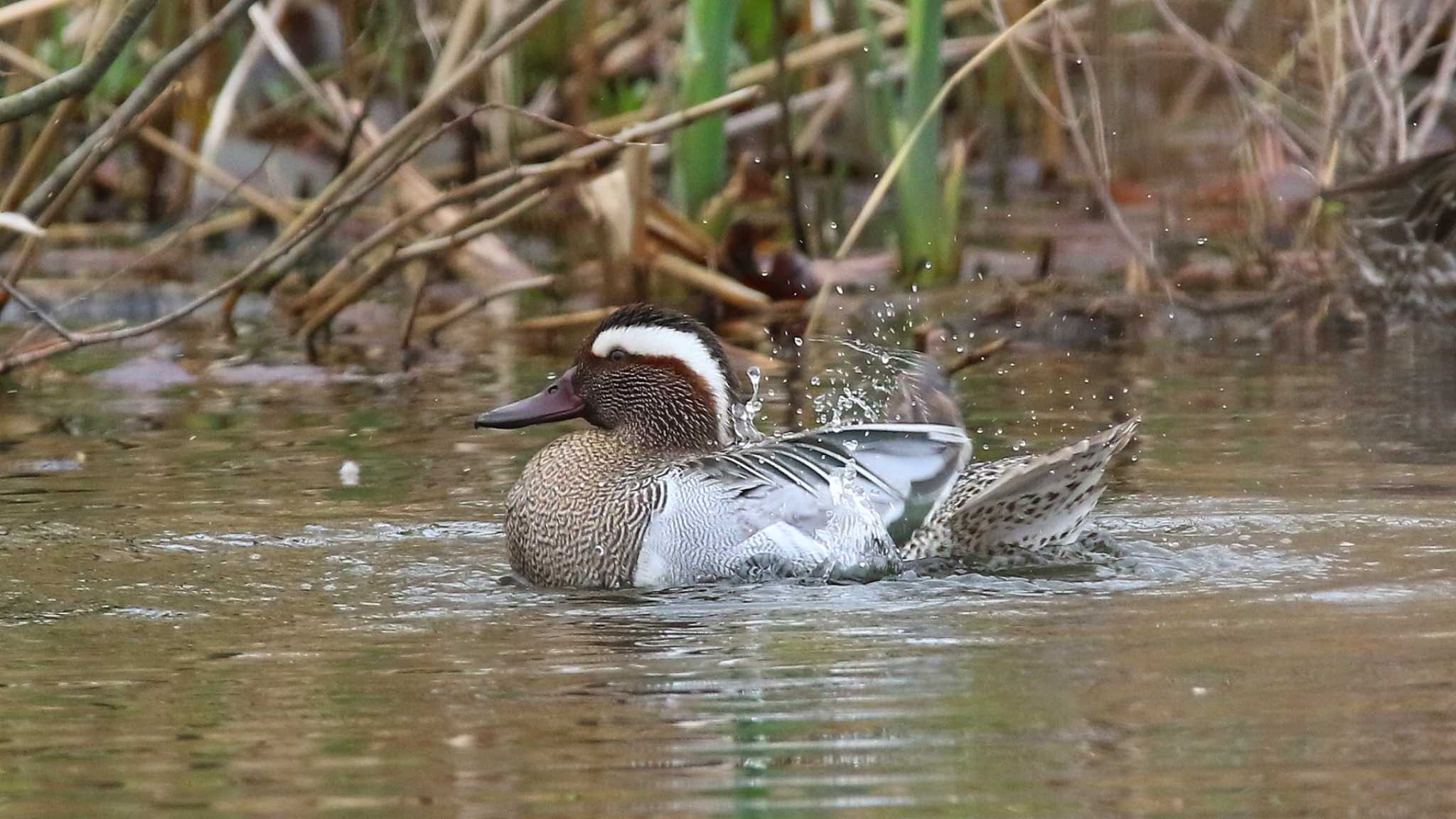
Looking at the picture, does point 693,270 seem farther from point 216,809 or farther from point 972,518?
point 216,809

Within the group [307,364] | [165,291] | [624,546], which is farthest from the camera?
[165,291]

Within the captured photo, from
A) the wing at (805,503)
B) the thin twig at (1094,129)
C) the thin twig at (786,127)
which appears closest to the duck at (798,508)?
the wing at (805,503)

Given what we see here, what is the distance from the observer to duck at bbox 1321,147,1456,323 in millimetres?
8211

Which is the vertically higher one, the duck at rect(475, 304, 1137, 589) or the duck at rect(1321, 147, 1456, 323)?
the duck at rect(1321, 147, 1456, 323)

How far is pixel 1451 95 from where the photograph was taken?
32.7 ft

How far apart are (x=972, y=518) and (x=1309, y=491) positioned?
99 centimetres

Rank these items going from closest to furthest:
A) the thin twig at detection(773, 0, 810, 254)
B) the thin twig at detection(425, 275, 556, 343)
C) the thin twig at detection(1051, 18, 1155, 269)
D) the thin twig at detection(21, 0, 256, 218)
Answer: the thin twig at detection(21, 0, 256, 218) < the thin twig at detection(1051, 18, 1155, 269) < the thin twig at detection(425, 275, 556, 343) < the thin twig at detection(773, 0, 810, 254)

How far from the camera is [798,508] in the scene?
516 cm

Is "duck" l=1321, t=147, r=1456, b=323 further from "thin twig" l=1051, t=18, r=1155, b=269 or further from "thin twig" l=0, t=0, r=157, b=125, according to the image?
"thin twig" l=0, t=0, r=157, b=125

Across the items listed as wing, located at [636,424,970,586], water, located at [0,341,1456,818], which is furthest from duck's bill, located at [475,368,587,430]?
wing, located at [636,424,970,586]

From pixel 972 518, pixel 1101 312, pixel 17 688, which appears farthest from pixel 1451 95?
pixel 17 688

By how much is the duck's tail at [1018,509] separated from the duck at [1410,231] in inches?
126

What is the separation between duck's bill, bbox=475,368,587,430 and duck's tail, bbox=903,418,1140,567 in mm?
938

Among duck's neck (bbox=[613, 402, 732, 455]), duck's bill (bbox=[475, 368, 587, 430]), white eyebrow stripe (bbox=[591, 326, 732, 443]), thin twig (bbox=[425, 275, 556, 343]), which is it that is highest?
thin twig (bbox=[425, 275, 556, 343])
